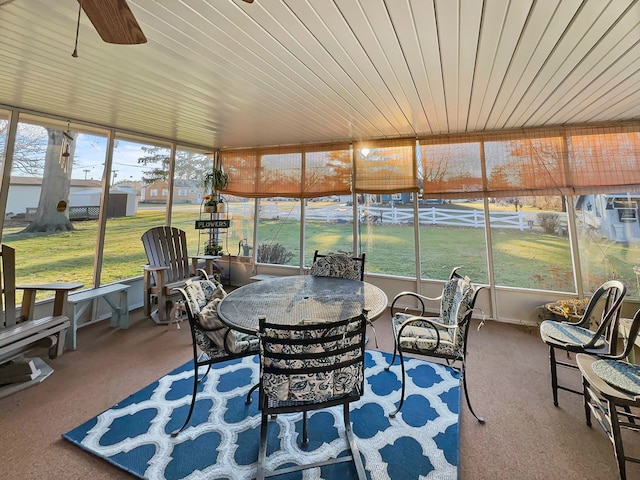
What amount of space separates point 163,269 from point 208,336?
2.15 metres

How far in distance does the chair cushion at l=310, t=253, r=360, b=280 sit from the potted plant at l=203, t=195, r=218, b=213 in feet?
8.37

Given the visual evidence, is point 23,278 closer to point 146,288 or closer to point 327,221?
point 146,288

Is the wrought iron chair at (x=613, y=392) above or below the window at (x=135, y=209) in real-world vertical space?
below

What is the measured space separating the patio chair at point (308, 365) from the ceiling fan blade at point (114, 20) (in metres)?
1.31

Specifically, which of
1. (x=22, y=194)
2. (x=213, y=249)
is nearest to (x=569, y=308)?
(x=213, y=249)

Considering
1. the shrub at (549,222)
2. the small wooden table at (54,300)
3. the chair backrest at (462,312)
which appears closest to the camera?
the chair backrest at (462,312)

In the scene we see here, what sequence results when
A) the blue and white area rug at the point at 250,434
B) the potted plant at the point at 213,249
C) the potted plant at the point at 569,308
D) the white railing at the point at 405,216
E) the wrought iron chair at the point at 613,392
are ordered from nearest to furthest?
the wrought iron chair at the point at 613,392 < the blue and white area rug at the point at 250,434 < the potted plant at the point at 569,308 < the white railing at the point at 405,216 < the potted plant at the point at 213,249

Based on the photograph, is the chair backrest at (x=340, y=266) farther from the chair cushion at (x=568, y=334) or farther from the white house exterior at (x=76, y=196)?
the white house exterior at (x=76, y=196)

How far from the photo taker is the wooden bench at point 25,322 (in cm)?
213

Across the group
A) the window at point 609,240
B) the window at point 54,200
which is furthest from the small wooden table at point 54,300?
the window at point 609,240

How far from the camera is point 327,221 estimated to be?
4.64 m

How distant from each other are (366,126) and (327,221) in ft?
5.78

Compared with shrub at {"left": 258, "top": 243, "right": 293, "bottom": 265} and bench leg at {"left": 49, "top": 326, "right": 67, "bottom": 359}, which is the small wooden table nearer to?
bench leg at {"left": 49, "top": 326, "right": 67, "bottom": 359}

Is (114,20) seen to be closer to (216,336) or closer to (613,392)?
(216,336)
